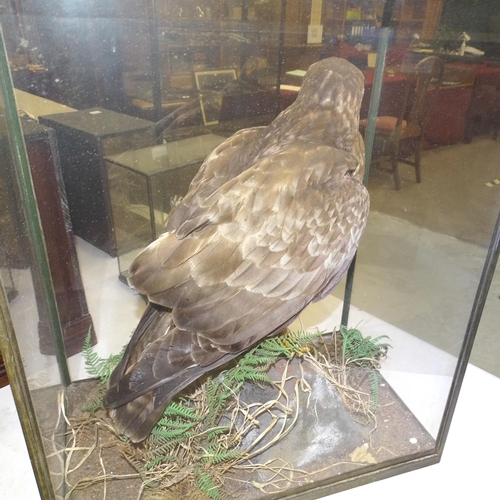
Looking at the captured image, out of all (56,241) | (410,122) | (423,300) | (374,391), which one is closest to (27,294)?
(56,241)

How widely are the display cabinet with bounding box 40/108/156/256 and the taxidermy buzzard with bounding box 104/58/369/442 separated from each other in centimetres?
24

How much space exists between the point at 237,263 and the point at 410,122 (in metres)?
0.67

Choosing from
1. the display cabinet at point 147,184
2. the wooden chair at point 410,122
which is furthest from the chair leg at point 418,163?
the display cabinet at point 147,184

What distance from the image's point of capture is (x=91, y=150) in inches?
43.7

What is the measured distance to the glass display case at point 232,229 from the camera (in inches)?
35.0

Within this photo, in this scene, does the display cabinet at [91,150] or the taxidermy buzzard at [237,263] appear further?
the display cabinet at [91,150]

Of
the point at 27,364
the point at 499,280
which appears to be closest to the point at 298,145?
the point at 27,364

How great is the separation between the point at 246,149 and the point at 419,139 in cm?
49

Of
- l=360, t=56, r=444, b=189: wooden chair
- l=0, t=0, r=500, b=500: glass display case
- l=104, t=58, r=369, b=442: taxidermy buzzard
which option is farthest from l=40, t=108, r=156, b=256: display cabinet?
l=360, t=56, r=444, b=189: wooden chair

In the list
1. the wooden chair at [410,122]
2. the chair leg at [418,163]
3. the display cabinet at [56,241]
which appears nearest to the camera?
the display cabinet at [56,241]

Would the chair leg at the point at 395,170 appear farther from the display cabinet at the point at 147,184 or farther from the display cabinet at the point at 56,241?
the display cabinet at the point at 56,241

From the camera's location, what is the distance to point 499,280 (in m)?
2.39

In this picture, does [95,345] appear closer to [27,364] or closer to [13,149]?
[27,364]

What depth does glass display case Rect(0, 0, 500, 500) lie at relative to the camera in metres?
0.89
